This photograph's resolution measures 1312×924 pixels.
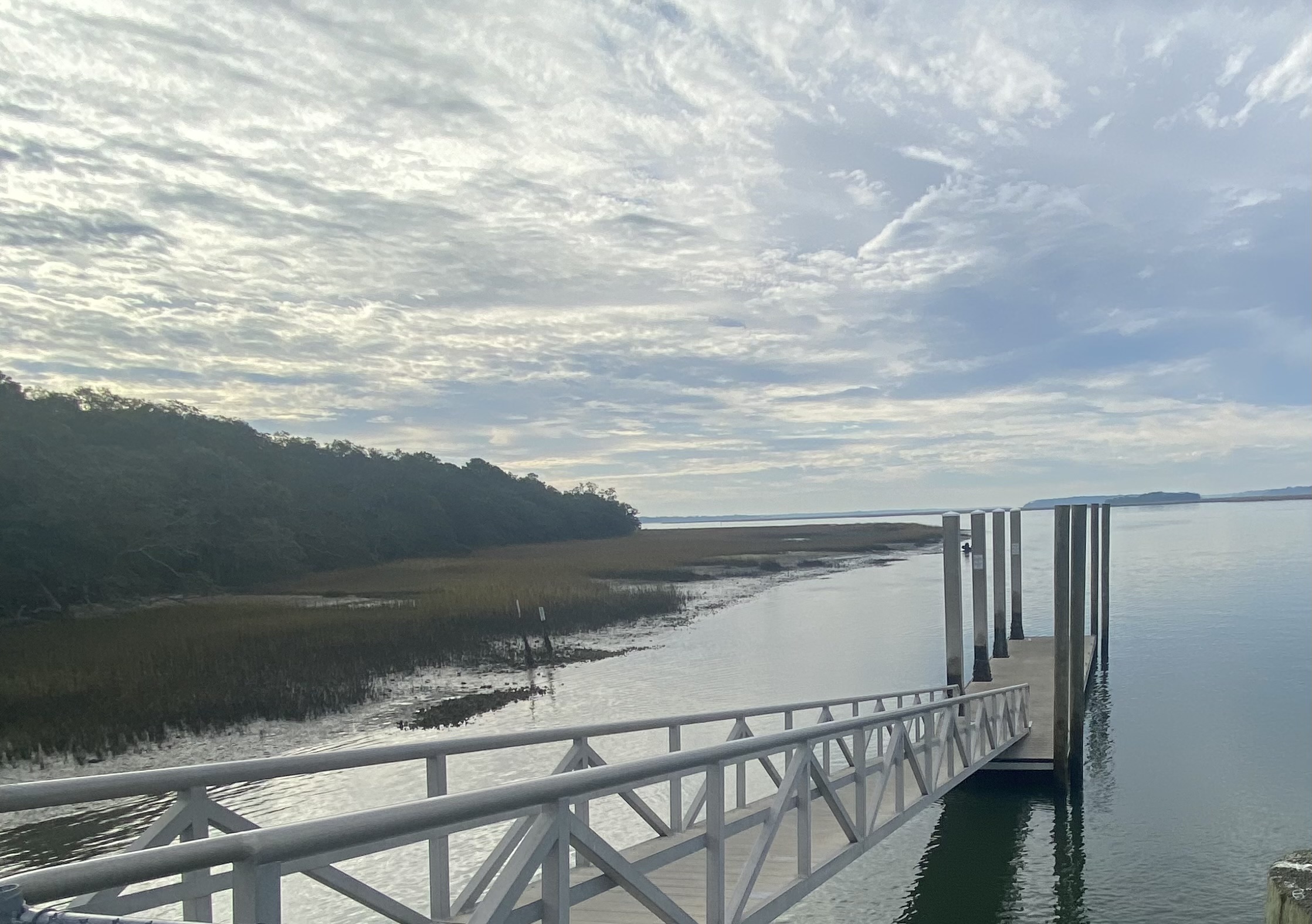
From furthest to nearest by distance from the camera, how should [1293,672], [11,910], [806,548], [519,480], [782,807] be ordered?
[519,480]
[806,548]
[1293,672]
[782,807]
[11,910]

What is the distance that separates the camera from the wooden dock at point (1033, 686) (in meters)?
13.6

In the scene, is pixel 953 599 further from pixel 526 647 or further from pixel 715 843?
pixel 715 843

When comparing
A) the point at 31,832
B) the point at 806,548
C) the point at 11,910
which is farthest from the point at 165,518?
the point at 806,548

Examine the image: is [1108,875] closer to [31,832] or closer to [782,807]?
[782,807]

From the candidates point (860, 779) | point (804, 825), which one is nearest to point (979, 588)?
point (860, 779)

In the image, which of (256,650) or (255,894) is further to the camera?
(256,650)

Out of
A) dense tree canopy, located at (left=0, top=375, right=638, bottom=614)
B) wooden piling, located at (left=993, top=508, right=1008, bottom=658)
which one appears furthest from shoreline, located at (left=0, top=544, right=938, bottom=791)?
dense tree canopy, located at (left=0, top=375, right=638, bottom=614)

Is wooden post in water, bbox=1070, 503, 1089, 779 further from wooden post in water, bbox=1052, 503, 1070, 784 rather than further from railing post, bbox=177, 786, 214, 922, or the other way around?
railing post, bbox=177, 786, 214, 922

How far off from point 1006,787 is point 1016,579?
42.1 feet

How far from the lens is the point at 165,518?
128 ft

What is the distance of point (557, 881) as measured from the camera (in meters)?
3.81

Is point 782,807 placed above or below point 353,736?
above

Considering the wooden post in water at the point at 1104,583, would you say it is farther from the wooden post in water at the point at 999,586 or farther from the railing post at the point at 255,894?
the railing post at the point at 255,894

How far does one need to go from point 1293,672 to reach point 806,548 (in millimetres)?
59125
